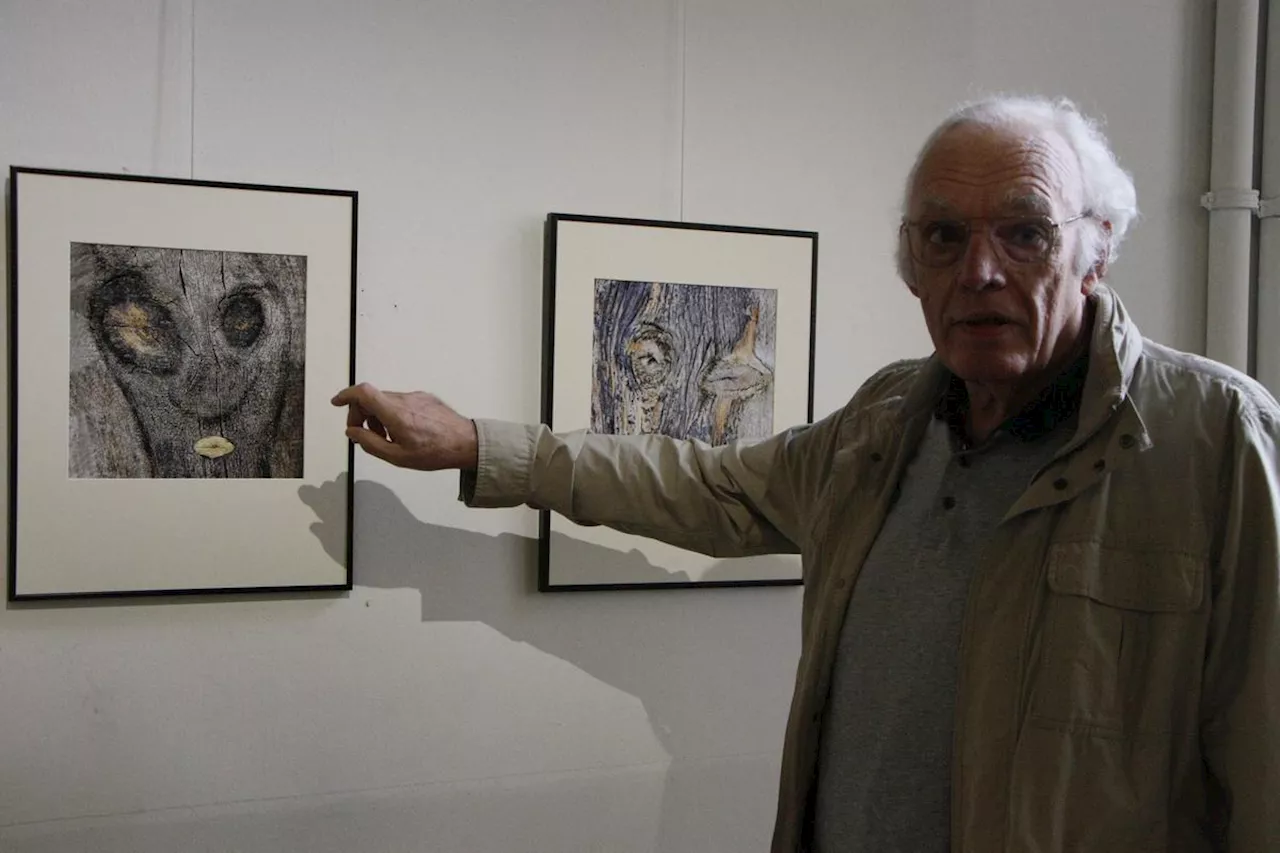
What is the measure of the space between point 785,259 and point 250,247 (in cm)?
90

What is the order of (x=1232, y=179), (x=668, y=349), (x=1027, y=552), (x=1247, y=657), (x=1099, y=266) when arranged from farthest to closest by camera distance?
(x=1232, y=179) < (x=668, y=349) < (x=1099, y=266) < (x=1027, y=552) < (x=1247, y=657)

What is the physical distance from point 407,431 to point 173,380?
37 cm

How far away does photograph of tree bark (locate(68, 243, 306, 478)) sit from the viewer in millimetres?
1588

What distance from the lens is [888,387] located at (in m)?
1.62

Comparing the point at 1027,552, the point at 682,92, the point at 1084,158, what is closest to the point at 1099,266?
the point at 1084,158

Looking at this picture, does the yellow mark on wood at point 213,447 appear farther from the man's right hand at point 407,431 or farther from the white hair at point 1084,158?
the white hair at point 1084,158

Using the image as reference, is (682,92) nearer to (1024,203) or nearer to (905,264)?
(905,264)

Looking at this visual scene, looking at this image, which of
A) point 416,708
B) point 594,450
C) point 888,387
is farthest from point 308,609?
point 888,387

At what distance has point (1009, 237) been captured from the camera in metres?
1.30

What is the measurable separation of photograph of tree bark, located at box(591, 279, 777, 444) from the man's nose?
66 centimetres

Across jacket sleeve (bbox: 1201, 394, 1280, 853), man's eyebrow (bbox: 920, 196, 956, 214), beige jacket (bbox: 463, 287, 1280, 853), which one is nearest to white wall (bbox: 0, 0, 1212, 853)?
man's eyebrow (bbox: 920, 196, 956, 214)

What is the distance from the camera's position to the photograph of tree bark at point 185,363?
5.21ft

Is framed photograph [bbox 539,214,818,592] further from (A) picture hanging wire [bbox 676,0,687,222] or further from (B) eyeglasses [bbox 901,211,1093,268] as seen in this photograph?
(B) eyeglasses [bbox 901,211,1093,268]

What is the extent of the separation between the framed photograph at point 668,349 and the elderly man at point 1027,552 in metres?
0.28
